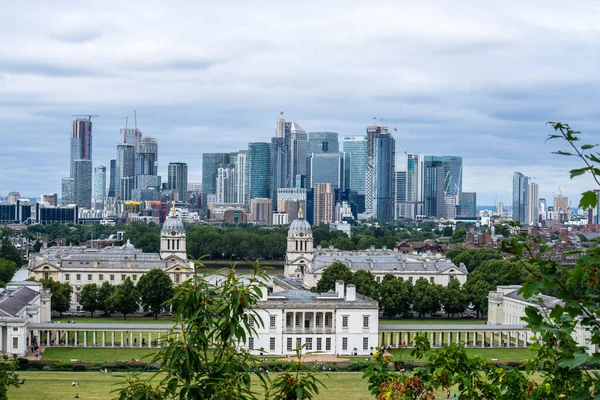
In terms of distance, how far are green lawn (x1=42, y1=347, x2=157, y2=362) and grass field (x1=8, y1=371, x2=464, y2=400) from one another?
664 cm

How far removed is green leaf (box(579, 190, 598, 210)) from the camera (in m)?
13.6

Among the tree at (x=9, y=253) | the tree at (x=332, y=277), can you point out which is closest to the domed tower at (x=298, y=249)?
the tree at (x=332, y=277)

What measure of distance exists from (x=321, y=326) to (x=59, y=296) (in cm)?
2990

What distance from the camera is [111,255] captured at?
122 meters

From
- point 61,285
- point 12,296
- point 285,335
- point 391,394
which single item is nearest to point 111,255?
point 61,285

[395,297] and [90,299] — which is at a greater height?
[395,297]

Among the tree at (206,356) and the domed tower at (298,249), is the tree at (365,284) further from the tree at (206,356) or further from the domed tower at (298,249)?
the tree at (206,356)

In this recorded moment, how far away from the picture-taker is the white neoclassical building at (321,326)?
7775 cm

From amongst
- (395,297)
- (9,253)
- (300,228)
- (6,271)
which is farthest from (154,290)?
(9,253)

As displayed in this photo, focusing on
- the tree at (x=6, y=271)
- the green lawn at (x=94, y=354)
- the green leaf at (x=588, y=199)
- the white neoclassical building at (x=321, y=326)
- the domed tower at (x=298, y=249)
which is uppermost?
the green leaf at (x=588, y=199)

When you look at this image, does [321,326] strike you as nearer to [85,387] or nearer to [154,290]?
[154,290]

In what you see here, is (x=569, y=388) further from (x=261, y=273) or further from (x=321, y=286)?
(x=321, y=286)

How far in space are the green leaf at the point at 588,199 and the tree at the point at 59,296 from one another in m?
85.9

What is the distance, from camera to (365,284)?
100500 millimetres
